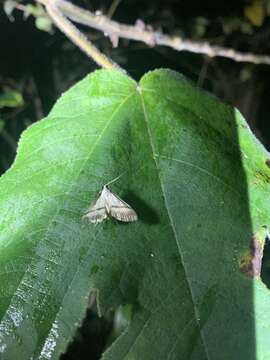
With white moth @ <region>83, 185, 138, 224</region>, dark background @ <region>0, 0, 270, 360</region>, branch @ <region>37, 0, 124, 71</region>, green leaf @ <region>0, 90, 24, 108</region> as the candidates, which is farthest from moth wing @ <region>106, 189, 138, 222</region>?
dark background @ <region>0, 0, 270, 360</region>

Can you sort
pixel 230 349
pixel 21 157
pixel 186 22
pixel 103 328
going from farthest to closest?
pixel 186 22, pixel 103 328, pixel 21 157, pixel 230 349

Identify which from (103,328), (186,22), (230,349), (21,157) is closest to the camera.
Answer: (230,349)

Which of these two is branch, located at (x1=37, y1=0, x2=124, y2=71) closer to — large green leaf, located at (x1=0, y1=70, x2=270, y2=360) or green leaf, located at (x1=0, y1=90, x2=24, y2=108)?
large green leaf, located at (x1=0, y1=70, x2=270, y2=360)

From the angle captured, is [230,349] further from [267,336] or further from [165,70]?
[165,70]

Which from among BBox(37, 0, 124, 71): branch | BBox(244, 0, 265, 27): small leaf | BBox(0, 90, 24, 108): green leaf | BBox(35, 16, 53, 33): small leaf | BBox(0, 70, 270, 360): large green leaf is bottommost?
BBox(0, 90, 24, 108): green leaf

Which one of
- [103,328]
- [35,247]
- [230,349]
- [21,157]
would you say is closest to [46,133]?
[21,157]
